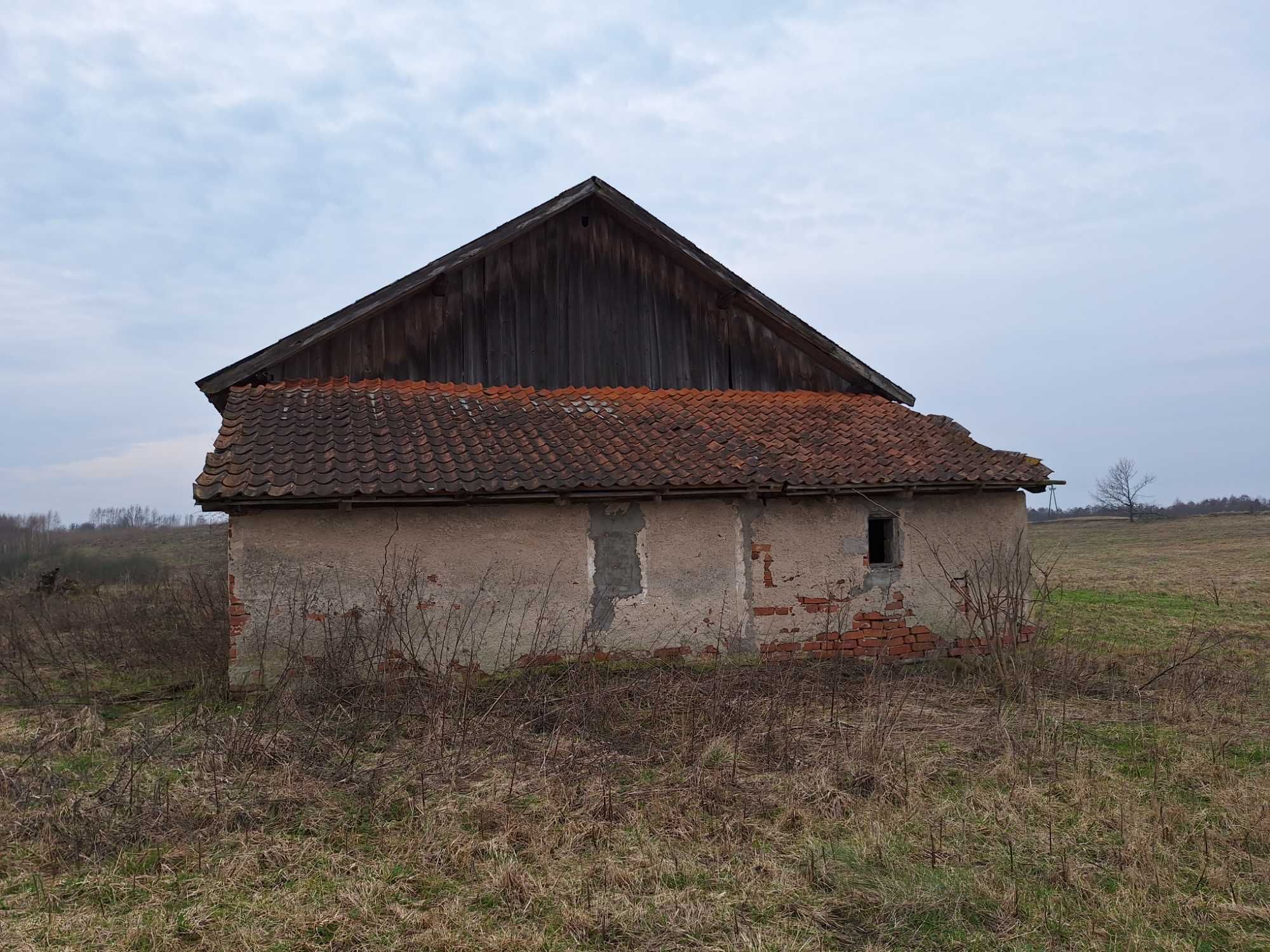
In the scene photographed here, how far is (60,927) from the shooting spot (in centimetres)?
385

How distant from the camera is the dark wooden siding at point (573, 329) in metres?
11.1

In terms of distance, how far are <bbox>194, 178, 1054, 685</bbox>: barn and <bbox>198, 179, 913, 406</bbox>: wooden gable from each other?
0.03 meters

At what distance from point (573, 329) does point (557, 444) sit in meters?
2.66

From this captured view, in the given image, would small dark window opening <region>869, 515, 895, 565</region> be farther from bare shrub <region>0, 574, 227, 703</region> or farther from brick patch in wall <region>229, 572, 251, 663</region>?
bare shrub <region>0, 574, 227, 703</region>

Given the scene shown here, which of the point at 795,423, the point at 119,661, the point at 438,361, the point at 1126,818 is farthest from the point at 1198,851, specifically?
the point at 119,661

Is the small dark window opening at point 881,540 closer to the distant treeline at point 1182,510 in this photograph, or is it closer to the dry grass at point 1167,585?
the dry grass at point 1167,585

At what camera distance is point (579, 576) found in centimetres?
909

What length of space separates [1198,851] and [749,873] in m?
2.61

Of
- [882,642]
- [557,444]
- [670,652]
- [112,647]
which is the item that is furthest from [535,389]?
[112,647]

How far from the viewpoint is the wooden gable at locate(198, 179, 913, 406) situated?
10953 mm

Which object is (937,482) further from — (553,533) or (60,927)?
(60,927)

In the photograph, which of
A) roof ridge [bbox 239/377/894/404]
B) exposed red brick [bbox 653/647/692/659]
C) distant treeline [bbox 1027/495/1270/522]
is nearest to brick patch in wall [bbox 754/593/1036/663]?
exposed red brick [bbox 653/647/692/659]

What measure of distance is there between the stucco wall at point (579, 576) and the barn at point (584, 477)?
3cm

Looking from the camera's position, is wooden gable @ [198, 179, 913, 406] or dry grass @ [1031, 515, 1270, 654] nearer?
wooden gable @ [198, 179, 913, 406]
